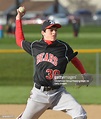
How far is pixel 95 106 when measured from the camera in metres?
12.2

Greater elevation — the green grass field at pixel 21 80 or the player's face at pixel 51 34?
the player's face at pixel 51 34

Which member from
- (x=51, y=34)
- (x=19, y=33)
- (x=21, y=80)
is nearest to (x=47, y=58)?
(x=51, y=34)

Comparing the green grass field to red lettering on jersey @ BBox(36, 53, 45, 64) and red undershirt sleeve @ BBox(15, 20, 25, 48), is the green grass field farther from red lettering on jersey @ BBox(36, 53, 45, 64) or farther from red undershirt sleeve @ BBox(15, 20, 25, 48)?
red lettering on jersey @ BBox(36, 53, 45, 64)

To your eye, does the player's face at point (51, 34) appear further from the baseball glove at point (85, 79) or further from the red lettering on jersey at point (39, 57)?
the baseball glove at point (85, 79)

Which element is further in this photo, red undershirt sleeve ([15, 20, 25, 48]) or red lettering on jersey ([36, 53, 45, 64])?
red undershirt sleeve ([15, 20, 25, 48])

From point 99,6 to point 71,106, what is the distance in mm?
84631

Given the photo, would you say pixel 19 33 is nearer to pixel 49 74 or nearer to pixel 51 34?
pixel 51 34

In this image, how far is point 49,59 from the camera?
7.61 m

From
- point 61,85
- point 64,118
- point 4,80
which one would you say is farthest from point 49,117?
point 4,80

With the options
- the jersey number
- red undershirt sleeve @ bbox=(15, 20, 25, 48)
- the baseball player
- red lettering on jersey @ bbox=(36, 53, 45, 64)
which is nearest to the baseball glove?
the baseball player

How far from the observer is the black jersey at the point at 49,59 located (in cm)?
760

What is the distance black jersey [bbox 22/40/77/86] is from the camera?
7602 millimetres

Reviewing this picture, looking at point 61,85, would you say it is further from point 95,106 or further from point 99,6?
point 99,6

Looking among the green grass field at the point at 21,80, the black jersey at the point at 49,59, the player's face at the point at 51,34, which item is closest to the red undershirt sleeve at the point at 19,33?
the black jersey at the point at 49,59
